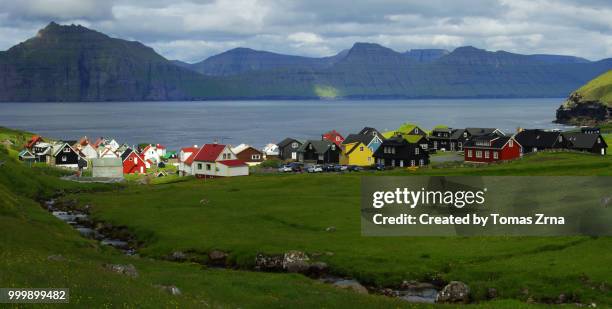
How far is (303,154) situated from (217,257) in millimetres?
94353

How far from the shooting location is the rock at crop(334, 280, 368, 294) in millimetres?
42822

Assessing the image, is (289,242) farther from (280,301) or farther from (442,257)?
(280,301)

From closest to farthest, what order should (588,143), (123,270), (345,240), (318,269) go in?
(123,270) < (318,269) < (345,240) < (588,143)

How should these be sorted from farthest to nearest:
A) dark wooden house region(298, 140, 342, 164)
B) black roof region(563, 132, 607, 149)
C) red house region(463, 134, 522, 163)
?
dark wooden house region(298, 140, 342, 164) → black roof region(563, 132, 607, 149) → red house region(463, 134, 522, 163)

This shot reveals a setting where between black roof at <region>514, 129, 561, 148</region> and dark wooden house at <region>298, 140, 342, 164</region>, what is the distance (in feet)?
129

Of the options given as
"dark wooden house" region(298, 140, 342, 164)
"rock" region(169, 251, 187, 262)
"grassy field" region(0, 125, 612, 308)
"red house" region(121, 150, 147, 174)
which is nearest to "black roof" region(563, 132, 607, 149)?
"grassy field" region(0, 125, 612, 308)

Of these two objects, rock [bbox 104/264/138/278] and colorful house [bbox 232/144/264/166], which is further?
colorful house [bbox 232/144/264/166]

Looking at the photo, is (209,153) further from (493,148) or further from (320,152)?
(493,148)

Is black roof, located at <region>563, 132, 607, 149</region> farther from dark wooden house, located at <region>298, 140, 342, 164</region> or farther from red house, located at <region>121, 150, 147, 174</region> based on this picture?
red house, located at <region>121, 150, 147, 174</region>

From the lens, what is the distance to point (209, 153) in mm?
119188

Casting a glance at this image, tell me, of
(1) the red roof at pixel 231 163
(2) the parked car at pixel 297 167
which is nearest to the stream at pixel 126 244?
(1) the red roof at pixel 231 163

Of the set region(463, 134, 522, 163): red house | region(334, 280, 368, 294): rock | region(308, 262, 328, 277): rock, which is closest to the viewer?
region(334, 280, 368, 294): rock

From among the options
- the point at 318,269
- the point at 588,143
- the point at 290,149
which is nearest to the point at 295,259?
the point at 318,269

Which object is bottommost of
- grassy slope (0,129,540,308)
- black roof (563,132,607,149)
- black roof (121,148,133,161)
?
grassy slope (0,129,540,308)
